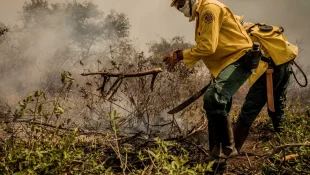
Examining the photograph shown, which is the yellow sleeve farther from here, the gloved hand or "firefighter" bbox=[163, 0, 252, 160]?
the gloved hand

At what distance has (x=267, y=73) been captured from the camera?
3.02 m

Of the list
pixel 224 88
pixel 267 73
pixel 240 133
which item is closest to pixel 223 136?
pixel 224 88

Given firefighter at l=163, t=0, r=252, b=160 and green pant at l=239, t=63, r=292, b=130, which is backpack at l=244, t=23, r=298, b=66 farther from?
firefighter at l=163, t=0, r=252, b=160

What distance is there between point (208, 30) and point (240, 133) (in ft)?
3.91

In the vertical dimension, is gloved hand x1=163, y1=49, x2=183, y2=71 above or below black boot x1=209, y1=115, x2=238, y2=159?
above

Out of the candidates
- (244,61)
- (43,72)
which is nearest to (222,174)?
(244,61)

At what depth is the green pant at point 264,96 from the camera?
10.1ft

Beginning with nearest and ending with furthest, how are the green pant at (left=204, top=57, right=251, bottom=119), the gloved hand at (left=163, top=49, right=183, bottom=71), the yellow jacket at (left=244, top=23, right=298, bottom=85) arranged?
the green pant at (left=204, top=57, right=251, bottom=119) → the gloved hand at (left=163, top=49, right=183, bottom=71) → the yellow jacket at (left=244, top=23, right=298, bottom=85)

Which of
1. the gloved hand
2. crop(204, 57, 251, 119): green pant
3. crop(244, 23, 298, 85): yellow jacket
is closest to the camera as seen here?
crop(204, 57, 251, 119): green pant

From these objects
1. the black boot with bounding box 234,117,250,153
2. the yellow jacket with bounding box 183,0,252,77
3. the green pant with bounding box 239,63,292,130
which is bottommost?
the black boot with bounding box 234,117,250,153

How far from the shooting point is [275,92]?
3.29m

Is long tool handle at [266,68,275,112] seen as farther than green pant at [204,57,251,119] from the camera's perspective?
Yes

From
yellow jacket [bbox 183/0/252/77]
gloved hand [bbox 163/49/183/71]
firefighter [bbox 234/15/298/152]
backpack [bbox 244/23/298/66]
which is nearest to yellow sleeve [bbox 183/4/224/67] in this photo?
yellow jacket [bbox 183/0/252/77]

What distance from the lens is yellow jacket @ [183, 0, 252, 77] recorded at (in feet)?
8.03
